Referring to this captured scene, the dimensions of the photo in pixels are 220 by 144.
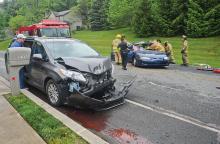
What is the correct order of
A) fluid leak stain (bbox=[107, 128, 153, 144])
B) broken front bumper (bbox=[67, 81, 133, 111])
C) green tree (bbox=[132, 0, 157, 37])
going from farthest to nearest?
green tree (bbox=[132, 0, 157, 37])
broken front bumper (bbox=[67, 81, 133, 111])
fluid leak stain (bbox=[107, 128, 153, 144])

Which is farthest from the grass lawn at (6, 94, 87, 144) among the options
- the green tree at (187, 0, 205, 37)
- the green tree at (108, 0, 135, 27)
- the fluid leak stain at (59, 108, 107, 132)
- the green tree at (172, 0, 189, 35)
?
the green tree at (108, 0, 135, 27)

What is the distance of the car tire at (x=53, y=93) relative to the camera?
7.77 m

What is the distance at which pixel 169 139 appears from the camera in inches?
229

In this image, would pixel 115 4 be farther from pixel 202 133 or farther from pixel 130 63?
pixel 202 133

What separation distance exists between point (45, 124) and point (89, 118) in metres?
1.14

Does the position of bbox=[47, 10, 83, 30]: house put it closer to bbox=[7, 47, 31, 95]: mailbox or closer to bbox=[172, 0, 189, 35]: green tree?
bbox=[172, 0, 189, 35]: green tree

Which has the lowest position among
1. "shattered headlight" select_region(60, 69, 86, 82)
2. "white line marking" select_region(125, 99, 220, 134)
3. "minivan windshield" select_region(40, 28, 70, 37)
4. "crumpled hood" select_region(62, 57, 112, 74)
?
A: "white line marking" select_region(125, 99, 220, 134)

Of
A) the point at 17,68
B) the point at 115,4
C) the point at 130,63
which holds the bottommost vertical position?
the point at 130,63

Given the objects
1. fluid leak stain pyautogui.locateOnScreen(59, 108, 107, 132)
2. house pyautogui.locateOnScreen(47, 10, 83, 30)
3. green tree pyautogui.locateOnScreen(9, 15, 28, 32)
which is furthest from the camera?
house pyautogui.locateOnScreen(47, 10, 83, 30)

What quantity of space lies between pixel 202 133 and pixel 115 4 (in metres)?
57.9

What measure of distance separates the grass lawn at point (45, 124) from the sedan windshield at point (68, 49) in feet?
5.01

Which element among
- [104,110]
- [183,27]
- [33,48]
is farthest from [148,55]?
[183,27]

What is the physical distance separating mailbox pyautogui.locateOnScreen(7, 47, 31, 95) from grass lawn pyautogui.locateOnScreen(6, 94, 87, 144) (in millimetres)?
739

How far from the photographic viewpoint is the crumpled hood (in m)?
7.58
